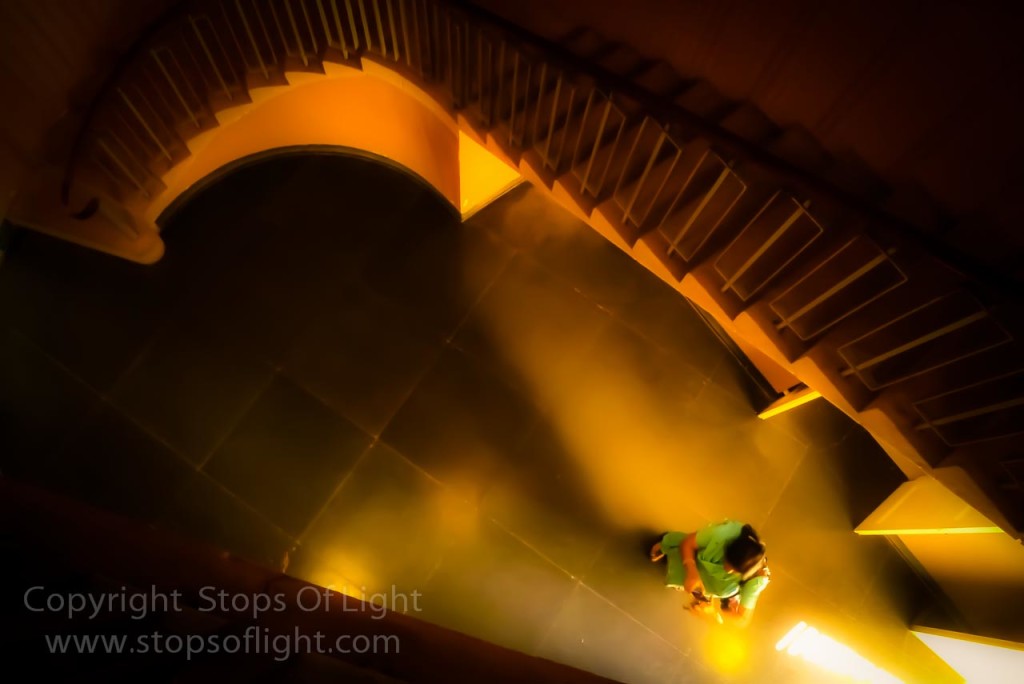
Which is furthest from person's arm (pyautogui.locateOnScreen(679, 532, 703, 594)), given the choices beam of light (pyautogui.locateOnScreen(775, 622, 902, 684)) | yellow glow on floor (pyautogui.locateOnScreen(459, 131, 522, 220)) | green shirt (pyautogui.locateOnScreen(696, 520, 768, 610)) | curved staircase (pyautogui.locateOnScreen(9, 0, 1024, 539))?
yellow glow on floor (pyautogui.locateOnScreen(459, 131, 522, 220))

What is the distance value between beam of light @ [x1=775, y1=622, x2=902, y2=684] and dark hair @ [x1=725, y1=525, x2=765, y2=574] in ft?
5.12

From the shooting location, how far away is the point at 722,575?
10.0 feet

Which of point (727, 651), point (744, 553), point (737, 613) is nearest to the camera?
point (744, 553)

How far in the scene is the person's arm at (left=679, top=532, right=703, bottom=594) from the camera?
3.31 metres

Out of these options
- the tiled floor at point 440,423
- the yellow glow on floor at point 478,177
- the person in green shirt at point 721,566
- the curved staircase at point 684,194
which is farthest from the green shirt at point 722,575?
the yellow glow on floor at point 478,177

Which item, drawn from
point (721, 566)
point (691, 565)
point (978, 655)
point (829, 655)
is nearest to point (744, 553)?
point (721, 566)

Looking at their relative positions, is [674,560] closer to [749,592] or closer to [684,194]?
[749,592]

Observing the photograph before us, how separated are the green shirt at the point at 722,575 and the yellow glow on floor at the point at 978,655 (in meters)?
1.63

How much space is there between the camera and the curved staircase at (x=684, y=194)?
229 centimetres

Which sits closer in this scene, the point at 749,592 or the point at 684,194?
the point at 684,194

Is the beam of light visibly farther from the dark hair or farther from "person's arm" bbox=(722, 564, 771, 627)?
the dark hair

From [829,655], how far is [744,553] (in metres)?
1.90

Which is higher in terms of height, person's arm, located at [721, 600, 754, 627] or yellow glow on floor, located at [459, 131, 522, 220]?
yellow glow on floor, located at [459, 131, 522, 220]

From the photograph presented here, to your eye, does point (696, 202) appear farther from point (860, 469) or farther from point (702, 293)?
point (860, 469)
